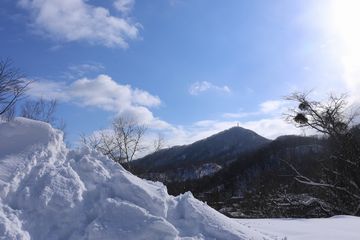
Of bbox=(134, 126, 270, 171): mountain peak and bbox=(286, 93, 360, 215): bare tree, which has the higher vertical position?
bbox=(134, 126, 270, 171): mountain peak

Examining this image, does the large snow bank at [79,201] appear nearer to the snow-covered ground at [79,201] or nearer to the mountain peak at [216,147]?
the snow-covered ground at [79,201]

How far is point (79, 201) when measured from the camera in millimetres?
7223

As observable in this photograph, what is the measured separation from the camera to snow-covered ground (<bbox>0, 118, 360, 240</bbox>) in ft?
22.0

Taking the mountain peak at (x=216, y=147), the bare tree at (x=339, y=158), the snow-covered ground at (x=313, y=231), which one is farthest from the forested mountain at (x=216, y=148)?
the snow-covered ground at (x=313, y=231)

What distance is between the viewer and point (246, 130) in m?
184

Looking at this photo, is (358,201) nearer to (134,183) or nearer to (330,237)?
(330,237)

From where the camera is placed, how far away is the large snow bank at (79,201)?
669cm

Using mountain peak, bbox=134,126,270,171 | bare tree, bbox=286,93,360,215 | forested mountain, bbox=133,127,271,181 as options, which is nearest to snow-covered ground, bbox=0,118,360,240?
bare tree, bbox=286,93,360,215

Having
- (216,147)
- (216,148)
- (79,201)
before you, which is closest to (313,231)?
(79,201)

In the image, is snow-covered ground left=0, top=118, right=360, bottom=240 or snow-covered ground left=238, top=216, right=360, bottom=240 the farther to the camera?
snow-covered ground left=238, top=216, right=360, bottom=240

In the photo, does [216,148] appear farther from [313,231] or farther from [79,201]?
[79,201]

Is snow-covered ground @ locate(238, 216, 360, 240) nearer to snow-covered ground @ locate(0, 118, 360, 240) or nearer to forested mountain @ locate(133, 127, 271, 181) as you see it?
snow-covered ground @ locate(0, 118, 360, 240)

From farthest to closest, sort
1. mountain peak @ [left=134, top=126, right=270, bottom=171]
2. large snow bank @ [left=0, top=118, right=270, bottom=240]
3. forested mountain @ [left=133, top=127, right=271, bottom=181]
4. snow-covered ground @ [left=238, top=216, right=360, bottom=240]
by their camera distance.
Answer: mountain peak @ [left=134, top=126, right=270, bottom=171]
forested mountain @ [left=133, top=127, right=271, bottom=181]
snow-covered ground @ [left=238, top=216, right=360, bottom=240]
large snow bank @ [left=0, top=118, right=270, bottom=240]

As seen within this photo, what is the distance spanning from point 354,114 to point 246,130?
516 feet
